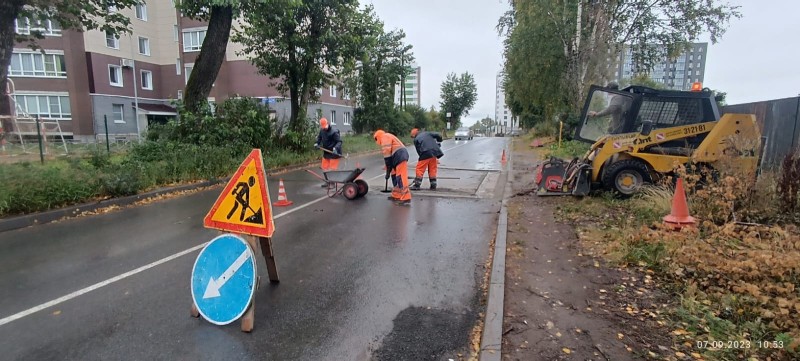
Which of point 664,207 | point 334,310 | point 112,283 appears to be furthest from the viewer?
point 664,207

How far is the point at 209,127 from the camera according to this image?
12.8 meters

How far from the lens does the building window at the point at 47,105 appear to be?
28719 mm

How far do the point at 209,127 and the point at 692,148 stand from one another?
1260 centimetres

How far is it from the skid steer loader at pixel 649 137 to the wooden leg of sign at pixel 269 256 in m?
6.63

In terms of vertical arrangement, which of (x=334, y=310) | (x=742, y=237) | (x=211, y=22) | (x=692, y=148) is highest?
(x=211, y=22)

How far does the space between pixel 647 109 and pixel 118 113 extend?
119 feet

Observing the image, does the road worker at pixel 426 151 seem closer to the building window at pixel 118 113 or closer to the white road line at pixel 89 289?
the white road line at pixel 89 289

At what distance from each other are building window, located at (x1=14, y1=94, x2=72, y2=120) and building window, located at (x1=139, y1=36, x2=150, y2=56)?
24.8 feet

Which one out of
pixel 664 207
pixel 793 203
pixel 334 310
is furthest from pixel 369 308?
pixel 793 203

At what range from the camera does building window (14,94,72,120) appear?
94.2ft

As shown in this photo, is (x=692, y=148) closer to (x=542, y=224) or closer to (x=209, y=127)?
(x=542, y=224)

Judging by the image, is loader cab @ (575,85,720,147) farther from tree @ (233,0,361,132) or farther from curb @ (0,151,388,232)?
tree @ (233,0,361,132)

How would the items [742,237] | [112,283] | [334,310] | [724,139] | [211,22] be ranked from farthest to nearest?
[211,22]
[724,139]
[742,237]
[112,283]
[334,310]

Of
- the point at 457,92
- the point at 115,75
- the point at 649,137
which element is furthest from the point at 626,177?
the point at 457,92
